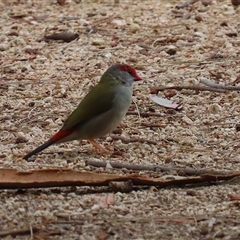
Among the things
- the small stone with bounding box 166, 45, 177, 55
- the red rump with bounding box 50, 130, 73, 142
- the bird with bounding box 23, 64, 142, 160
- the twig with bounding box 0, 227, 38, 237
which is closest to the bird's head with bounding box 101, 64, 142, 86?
the bird with bounding box 23, 64, 142, 160

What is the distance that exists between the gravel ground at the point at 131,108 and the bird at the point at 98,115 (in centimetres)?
18

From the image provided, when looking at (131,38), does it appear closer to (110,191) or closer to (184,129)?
(184,129)

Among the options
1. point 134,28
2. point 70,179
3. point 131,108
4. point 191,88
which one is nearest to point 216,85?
point 191,88

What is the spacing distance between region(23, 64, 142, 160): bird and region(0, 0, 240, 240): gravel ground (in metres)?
0.18

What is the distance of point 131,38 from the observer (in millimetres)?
9000

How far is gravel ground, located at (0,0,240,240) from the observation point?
186 inches

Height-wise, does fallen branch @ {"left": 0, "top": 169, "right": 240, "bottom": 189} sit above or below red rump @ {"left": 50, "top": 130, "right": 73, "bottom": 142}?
above

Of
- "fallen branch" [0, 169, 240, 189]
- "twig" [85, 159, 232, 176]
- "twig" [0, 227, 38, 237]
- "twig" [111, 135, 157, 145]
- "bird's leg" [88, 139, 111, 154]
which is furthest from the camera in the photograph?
"twig" [111, 135, 157, 145]

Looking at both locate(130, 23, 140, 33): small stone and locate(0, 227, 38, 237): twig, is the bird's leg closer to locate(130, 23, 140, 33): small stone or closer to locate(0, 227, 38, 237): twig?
locate(0, 227, 38, 237): twig

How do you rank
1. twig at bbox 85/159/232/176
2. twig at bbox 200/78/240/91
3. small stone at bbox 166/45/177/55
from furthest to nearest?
small stone at bbox 166/45/177/55
twig at bbox 200/78/240/91
twig at bbox 85/159/232/176

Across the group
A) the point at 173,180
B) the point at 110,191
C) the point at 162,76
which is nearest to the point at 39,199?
the point at 110,191

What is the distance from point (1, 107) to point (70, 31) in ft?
7.71

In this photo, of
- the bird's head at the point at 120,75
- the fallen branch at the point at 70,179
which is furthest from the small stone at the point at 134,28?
the fallen branch at the point at 70,179

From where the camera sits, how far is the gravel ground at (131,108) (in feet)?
15.5
